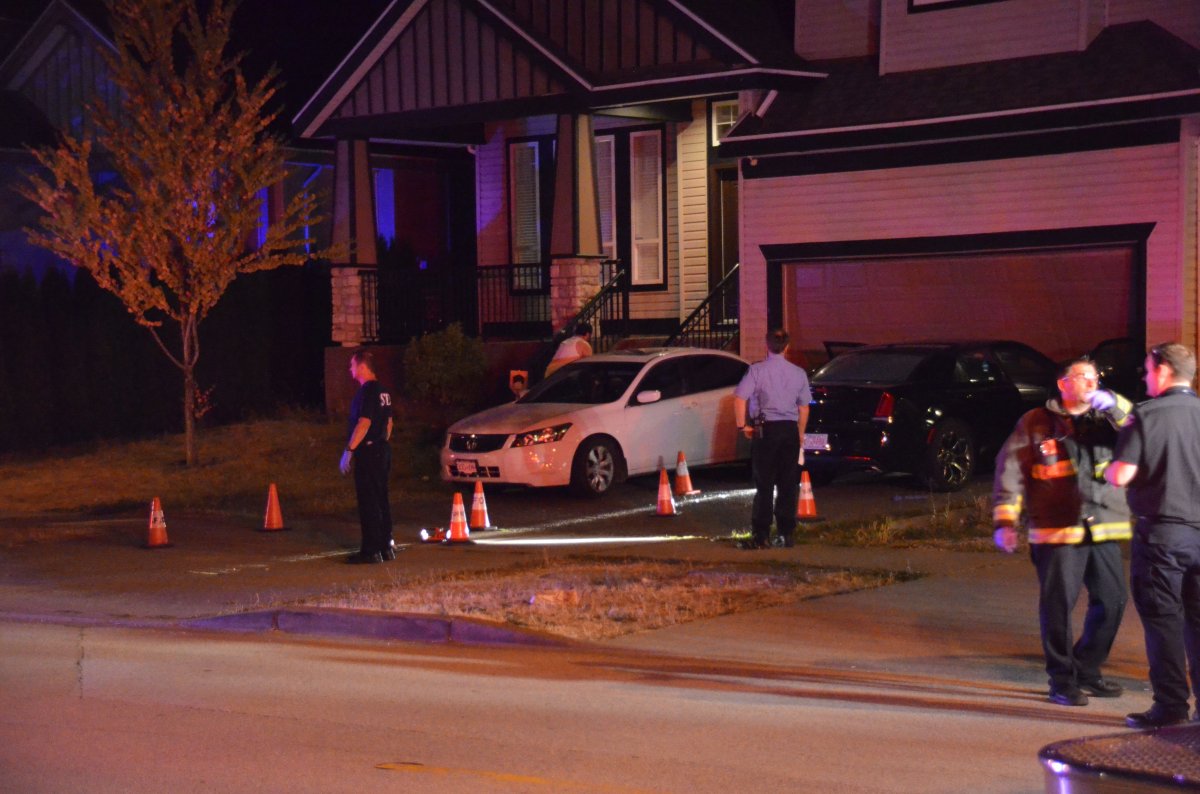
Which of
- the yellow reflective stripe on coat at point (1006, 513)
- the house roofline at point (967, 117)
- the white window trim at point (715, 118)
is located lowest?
the yellow reflective stripe on coat at point (1006, 513)

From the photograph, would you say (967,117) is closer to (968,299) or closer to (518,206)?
(968,299)

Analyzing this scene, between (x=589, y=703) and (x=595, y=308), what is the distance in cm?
1564

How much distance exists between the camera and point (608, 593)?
38.5ft

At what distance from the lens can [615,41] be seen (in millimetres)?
23812

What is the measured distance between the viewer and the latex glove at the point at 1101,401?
8023mm

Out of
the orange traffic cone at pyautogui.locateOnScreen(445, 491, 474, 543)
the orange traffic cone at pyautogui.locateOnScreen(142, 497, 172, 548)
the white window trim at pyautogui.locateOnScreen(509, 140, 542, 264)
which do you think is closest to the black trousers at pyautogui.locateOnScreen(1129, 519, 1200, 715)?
the orange traffic cone at pyautogui.locateOnScreen(445, 491, 474, 543)

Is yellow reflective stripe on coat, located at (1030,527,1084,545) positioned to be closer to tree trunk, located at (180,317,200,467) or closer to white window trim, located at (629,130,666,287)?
tree trunk, located at (180,317,200,467)

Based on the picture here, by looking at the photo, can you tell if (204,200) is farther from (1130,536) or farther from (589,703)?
(1130,536)

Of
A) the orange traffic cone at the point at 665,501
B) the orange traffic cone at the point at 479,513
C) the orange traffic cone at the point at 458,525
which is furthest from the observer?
the orange traffic cone at the point at 665,501

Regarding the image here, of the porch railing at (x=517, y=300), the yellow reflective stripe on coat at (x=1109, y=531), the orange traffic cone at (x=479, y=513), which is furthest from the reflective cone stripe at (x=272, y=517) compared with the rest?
the porch railing at (x=517, y=300)

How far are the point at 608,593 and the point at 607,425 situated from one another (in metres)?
6.01

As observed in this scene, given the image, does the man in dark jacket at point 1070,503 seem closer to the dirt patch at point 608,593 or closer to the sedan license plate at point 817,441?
the dirt patch at point 608,593

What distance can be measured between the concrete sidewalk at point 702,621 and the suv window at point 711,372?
456cm

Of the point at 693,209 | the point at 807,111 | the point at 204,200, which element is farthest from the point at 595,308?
the point at 204,200
